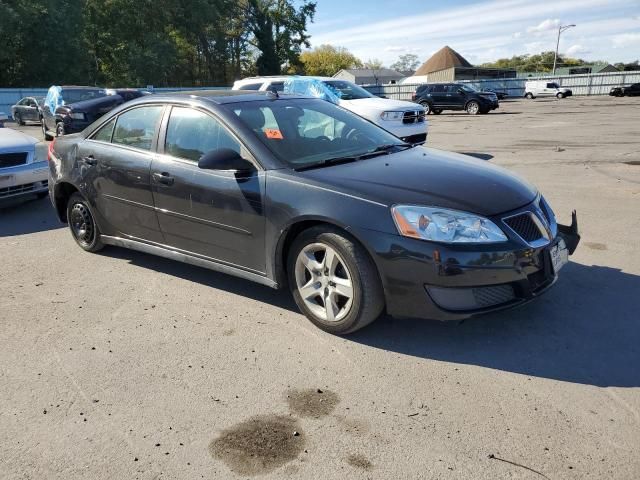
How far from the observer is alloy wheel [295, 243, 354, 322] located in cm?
360

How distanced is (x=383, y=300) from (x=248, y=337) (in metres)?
0.98

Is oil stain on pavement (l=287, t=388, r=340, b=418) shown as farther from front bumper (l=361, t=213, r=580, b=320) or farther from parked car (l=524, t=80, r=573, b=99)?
parked car (l=524, t=80, r=573, b=99)

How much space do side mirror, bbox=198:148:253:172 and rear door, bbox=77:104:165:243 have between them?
0.94 m

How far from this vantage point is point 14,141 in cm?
755

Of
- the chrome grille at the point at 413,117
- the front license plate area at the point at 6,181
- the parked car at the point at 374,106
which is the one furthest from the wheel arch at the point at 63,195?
the chrome grille at the point at 413,117

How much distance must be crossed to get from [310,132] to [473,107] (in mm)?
26886

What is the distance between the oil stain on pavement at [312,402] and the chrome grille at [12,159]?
19.9 feet

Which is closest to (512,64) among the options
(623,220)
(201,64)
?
(201,64)

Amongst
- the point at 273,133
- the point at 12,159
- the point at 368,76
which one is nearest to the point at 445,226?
the point at 273,133

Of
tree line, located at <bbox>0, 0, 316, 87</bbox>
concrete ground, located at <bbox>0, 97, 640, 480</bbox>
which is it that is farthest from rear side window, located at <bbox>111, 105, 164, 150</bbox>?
tree line, located at <bbox>0, 0, 316, 87</bbox>

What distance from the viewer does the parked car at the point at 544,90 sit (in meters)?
44.4

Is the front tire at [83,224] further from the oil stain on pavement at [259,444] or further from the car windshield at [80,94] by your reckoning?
the car windshield at [80,94]

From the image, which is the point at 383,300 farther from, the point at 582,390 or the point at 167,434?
the point at 167,434

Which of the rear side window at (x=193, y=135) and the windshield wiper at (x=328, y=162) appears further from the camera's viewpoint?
the rear side window at (x=193, y=135)
